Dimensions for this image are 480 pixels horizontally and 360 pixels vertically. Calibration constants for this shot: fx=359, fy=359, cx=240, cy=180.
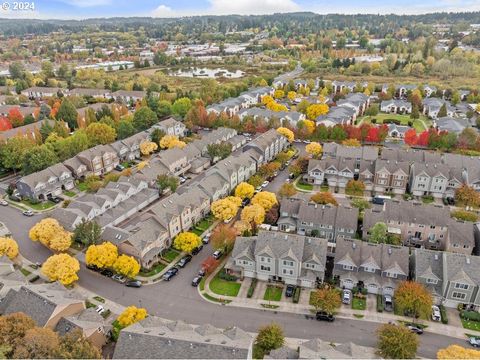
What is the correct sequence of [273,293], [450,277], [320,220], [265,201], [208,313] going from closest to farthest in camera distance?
[450,277]
[208,313]
[273,293]
[320,220]
[265,201]

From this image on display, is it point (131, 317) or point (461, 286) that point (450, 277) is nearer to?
point (461, 286)

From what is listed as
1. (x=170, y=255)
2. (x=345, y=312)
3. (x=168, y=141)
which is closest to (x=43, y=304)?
(x=170, y=255)

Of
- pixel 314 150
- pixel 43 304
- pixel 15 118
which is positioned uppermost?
pixel 15 118

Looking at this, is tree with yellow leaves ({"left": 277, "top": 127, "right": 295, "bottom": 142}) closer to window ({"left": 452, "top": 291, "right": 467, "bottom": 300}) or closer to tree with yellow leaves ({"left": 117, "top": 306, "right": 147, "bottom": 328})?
window ({"left": 452, "top": 291, "right": 467, "bottom": 300})

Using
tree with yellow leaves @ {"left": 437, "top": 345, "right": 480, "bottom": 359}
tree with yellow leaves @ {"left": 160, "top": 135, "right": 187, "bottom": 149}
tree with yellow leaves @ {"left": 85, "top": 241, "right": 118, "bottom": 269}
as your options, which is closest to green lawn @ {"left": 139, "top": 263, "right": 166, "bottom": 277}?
tree with yellow leaves @ {"left": 85, "top": 241, "right": 118, "bottom": 269}

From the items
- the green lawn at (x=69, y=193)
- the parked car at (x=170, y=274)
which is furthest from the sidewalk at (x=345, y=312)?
the green lawn at (x=69, y=193)

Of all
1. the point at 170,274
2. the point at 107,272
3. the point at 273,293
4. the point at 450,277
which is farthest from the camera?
the point at 107,272
